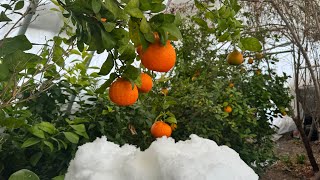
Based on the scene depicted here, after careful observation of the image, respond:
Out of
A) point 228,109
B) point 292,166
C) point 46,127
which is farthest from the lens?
point 292,166

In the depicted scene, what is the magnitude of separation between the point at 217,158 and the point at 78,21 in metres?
0.44

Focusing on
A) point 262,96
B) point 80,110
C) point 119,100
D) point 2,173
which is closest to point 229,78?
point 262,96

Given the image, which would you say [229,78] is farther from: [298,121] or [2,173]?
[2,173]

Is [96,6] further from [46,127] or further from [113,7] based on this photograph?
[46,127]

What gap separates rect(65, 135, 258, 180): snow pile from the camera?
672mm

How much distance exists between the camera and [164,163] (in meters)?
0.71

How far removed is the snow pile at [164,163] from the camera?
2.21 feet

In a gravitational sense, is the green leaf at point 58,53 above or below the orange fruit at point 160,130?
above

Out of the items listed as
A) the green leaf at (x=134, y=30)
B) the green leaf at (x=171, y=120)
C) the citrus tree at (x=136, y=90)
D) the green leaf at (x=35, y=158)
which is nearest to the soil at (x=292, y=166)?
the citrus tree at (x=136, y=90)

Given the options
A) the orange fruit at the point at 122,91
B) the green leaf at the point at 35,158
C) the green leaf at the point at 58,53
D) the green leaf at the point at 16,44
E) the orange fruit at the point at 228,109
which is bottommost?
the orange fruit at the point at 228,109

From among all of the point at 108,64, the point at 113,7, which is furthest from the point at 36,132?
the point at 113,7

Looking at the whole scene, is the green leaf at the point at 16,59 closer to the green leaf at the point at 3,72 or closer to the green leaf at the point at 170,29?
the green leaf at the point at 3,72

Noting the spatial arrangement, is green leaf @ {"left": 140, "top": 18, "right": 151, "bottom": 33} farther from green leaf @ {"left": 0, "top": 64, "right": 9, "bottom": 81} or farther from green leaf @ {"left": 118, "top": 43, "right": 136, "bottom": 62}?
green leaf @ {"left": 0, "top": 64, "right": 9, "bottom": 81}

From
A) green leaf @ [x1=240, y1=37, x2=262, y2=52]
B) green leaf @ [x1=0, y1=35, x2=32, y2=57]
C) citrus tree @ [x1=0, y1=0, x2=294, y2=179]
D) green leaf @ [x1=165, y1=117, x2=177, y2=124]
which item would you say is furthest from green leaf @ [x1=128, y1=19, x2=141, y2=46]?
green leaf @ [x1=165, y1=117, x2=177, y2=124]
